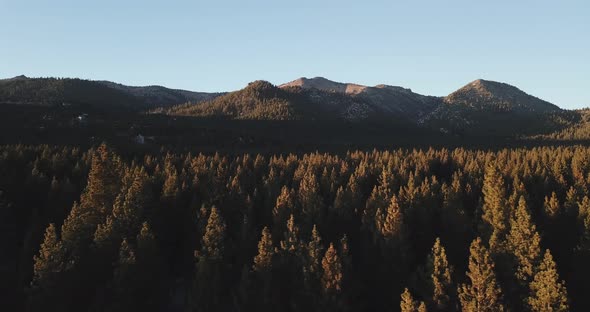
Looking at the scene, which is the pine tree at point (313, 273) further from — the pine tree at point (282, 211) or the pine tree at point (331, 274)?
the pine tree at point (282, 211)

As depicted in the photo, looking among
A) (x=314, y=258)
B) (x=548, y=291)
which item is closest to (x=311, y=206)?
(x=314, y=258)

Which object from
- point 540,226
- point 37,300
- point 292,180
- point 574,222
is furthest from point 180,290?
point 574,222

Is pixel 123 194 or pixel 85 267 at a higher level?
pixel 123 194

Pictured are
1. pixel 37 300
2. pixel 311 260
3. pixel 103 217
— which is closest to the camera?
pixel 37 300

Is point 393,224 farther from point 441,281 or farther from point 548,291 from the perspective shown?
point 548,291

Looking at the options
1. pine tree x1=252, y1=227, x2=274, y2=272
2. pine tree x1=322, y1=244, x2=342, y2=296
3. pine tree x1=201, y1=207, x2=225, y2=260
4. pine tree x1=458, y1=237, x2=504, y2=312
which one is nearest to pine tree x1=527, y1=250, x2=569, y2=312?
pine tree x1=458, y1=237, x2=504, y2=312

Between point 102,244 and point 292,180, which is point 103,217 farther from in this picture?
point 292,180

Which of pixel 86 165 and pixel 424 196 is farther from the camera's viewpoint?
pixel 86 165

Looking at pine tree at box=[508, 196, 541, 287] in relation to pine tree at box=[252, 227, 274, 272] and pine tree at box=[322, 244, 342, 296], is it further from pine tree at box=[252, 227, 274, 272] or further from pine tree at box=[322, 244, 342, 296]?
pine tree at box=[252, 227, 274, 272]
